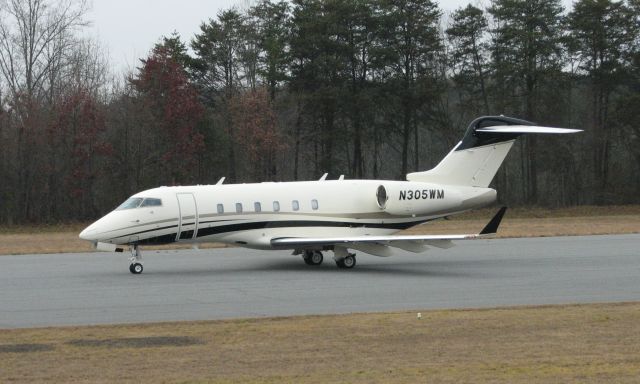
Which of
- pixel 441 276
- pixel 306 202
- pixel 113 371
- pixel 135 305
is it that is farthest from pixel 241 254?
pixel 113 371

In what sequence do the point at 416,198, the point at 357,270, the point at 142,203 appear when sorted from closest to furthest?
the point at 142,203 → the point at 357,270 → the point at 416,198

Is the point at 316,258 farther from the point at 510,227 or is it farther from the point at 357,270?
the point at 510,227

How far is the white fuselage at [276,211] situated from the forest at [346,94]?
29011 mm

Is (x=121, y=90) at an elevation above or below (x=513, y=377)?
above

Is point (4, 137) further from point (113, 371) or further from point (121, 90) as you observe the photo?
point (113, 371)

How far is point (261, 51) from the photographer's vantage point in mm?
65688

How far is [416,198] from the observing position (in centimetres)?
2677

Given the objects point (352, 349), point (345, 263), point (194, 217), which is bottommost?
point (352, 349)

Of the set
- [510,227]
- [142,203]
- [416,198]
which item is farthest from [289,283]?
[510,227]

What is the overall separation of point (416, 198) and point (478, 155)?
254 cm

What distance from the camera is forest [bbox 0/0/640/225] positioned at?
55.0 metres

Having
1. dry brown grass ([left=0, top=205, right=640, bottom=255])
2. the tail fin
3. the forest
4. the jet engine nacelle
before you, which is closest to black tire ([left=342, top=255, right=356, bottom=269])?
the jet engine nacelle

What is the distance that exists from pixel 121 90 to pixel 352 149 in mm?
16920

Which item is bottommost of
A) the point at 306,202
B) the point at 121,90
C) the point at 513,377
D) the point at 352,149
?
the point at 513,377
